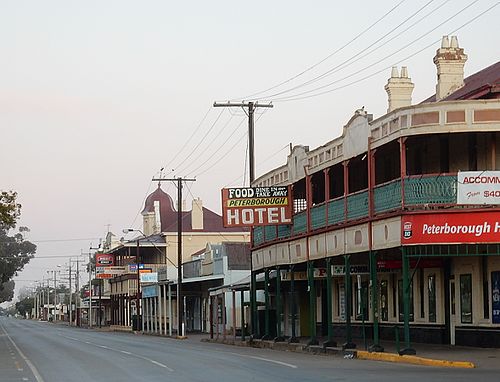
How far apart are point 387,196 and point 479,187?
3085mm

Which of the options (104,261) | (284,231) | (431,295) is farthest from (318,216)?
(104,261)

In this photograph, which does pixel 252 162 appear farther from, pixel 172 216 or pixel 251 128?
pixel 172 216

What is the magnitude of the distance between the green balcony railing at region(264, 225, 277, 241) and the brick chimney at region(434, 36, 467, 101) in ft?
31.7

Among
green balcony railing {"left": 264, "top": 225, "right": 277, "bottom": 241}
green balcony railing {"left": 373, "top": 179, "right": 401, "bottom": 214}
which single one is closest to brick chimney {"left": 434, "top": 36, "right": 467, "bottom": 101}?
A: green balcony railing {"left": 373, "top": 179, "right": 401, "bottom": 214}

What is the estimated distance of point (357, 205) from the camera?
3316 centimetres

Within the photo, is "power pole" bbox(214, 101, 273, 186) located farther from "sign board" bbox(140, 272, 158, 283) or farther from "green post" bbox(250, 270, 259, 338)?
"sign board" bbox(140, 272, 158, 283)

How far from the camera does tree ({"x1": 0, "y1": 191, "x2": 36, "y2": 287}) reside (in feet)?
146

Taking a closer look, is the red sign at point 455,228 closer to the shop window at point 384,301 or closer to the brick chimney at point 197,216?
the shop window at point 384,301

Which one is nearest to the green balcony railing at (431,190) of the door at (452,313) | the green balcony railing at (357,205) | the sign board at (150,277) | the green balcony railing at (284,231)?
the green balcony railing at (357,205)

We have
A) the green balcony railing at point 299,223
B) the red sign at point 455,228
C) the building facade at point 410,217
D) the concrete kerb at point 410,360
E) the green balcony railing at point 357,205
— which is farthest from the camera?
the green balcony railing at point 299,223

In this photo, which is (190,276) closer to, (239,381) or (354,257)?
(354,257)

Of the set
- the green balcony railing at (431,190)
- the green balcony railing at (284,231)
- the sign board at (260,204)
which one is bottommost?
the green balcony railing at (284,231)

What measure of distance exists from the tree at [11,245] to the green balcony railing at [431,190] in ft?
70.0

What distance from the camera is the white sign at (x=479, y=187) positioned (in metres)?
27.8
